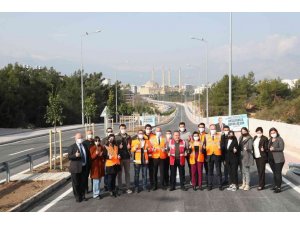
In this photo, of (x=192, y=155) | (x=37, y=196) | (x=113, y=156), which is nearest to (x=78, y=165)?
(x=113, y=156)

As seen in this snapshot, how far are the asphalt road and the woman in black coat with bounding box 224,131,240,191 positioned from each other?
389 millimetres

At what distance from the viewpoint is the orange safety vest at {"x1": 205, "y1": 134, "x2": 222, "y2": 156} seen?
1178 cm

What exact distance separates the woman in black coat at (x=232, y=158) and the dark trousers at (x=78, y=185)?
366cm

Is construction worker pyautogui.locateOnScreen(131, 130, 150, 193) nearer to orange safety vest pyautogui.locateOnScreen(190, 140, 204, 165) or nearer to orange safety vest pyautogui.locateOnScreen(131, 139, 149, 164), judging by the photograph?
orange safety vest pyautogui.locateOnScreen(131, 139, 149, 164)

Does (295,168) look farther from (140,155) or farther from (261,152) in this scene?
(140,155)

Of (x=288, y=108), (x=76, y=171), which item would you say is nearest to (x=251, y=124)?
(x=288, y=108)

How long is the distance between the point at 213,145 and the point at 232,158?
22.6 inches

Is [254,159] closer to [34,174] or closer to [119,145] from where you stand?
[119,145]

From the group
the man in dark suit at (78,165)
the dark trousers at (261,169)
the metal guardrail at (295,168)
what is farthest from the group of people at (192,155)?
the metal guardrail at (295,168)

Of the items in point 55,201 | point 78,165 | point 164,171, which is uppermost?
point 78,165

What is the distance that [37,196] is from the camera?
10.6m

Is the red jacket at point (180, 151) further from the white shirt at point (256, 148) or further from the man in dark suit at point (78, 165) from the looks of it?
the man in dark suit at point (78, 165)

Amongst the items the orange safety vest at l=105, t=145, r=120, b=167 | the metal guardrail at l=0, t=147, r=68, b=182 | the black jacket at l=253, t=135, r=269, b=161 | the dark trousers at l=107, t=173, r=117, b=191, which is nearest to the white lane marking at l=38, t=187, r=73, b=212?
the dark trousers at l=107, t=173, r=117, b=191
